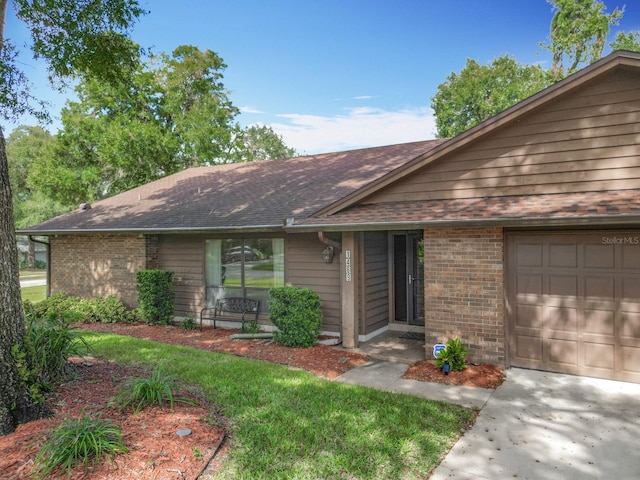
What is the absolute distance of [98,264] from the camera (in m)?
11.8

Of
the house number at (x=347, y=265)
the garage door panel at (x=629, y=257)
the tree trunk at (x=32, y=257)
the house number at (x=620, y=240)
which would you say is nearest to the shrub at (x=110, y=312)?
the house number at (x=347, y=265)

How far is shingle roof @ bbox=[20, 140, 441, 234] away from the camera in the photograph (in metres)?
9.55

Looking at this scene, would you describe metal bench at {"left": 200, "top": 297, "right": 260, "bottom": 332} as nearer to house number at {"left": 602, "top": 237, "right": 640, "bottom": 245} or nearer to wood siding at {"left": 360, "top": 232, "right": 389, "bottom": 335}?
wood siding at {"left": 360, "top": 232, "right": 389, "bottom": 335}

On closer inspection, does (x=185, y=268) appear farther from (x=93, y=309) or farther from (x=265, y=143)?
(x=265, y=143)

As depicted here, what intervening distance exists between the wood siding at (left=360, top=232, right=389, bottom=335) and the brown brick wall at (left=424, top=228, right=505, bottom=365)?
5.68 feet

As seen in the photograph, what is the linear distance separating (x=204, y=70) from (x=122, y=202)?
47.6 feet

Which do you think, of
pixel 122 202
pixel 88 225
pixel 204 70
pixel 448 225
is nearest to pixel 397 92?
pixel 204 70

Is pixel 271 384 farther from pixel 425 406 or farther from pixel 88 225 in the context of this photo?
pixel 88 225

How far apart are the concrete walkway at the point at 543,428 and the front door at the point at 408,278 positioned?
10.5ft

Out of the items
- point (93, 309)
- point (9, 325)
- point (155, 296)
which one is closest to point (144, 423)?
point (9, 325)

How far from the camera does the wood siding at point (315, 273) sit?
28.5 feet

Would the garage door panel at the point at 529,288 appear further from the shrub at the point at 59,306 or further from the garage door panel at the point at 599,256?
the shrub at the point at 59,306

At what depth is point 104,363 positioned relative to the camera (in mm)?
6188

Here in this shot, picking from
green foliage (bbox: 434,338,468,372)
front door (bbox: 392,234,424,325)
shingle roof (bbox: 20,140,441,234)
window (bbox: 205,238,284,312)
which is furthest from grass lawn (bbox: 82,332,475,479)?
front door (bbox: 392,234,424,325)
